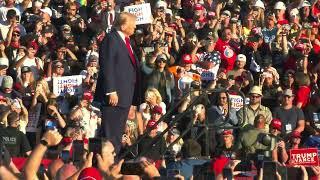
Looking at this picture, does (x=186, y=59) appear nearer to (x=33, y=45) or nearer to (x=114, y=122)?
(x=33, y=45)

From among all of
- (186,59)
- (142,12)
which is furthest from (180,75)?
(142,12)

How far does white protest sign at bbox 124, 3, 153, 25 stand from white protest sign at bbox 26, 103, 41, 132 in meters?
3.33

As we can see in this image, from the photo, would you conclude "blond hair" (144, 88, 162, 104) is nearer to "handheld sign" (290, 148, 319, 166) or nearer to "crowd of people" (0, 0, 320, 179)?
"crowd of people" (0, 0, 320, 179)

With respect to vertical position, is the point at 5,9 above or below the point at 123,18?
above

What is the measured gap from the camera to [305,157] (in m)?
15.8

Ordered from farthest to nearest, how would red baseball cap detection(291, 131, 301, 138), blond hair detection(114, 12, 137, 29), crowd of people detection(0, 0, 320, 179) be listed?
red baseball cap detection(291, 131, 301, 138), crowd of people detection(0, 0, 320, 179), blond hair detection(114, 12, 137, 29)

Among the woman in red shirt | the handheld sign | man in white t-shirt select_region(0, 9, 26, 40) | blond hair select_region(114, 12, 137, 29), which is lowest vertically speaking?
the handheld sign

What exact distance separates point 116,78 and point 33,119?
546 cm

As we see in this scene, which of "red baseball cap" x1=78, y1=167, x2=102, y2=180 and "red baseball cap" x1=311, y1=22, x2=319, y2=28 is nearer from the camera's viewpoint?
"red baseball cap" x1=78, y1=167, x2=102, y2=180

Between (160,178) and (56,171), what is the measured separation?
1.93 m

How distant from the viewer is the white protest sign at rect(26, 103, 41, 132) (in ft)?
67.2

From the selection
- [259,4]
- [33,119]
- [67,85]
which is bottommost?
[33,119]

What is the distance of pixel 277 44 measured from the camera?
23344 millimetres

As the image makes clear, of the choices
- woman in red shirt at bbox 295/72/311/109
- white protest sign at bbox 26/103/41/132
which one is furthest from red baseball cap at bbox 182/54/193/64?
white protest sign at bbox 26/103/41/132
